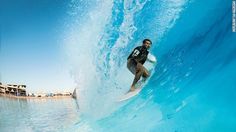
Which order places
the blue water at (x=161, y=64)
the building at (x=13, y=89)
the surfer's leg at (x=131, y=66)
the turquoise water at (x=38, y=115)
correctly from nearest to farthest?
the blue water at (x=161, y=64) < the surfer's leg at (x=131, y=66) < the turquoise water at (x=38, y=115) < the building at (x=13, y=89)

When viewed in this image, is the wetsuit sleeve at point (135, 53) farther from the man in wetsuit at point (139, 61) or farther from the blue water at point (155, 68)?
the blue water at point (155, 68)

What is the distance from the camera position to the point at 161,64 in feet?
26.8

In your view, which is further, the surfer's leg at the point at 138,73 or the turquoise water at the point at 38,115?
the turquoise water at the point at 38,115

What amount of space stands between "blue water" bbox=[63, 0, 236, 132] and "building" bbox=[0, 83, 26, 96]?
1.21 meters

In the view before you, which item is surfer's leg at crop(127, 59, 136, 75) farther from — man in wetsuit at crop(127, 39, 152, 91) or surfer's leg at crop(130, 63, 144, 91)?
surfer's leg at crop(130, 63, 144, 91)

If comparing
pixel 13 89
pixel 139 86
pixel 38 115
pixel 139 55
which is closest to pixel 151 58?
pixel 139 55

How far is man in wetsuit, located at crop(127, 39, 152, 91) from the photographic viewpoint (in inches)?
312

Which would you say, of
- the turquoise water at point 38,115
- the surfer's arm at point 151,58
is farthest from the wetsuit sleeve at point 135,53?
the turquoise water at point 38,115

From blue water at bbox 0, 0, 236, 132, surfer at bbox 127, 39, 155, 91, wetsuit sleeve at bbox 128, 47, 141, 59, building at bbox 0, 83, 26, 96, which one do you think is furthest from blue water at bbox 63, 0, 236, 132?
building at bbox 0, 83, 26, 96

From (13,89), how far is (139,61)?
259 cm

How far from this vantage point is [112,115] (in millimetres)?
8109

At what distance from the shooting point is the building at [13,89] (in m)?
9.11

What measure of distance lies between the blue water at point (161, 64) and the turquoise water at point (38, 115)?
11.0 inches

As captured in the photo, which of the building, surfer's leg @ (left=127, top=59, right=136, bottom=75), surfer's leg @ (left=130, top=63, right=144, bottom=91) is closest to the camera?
surfer's leg @ (left=130, top=63, right=144, bottom=91)
